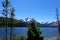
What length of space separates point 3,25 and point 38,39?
7.84 metres

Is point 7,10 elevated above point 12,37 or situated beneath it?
elevated above

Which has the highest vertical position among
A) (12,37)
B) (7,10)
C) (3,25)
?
(7,10)

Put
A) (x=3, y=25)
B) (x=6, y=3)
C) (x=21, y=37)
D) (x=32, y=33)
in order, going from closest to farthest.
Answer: (x=32, y=33), (x=6, y=3), (x=21, y=37), (x=3, y=25)

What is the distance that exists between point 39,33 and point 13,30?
8.72m

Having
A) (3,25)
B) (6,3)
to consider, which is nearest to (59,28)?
(3,25)

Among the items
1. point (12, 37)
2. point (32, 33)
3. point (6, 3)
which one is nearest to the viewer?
point (32, 33)

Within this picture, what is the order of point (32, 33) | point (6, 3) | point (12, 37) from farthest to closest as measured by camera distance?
point (12, 37), point (6, 3), point (32, 33)

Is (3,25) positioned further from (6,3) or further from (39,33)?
(39,33)

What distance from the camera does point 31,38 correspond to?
19.7 m

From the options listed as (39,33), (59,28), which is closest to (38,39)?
(39,33)

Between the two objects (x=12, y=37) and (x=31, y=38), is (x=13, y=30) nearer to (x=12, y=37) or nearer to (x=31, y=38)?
(x=12, y=37)

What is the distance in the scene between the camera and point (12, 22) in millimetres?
26422

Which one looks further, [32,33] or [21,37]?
[21,37]

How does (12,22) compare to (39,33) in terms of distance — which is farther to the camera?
(12,22)
